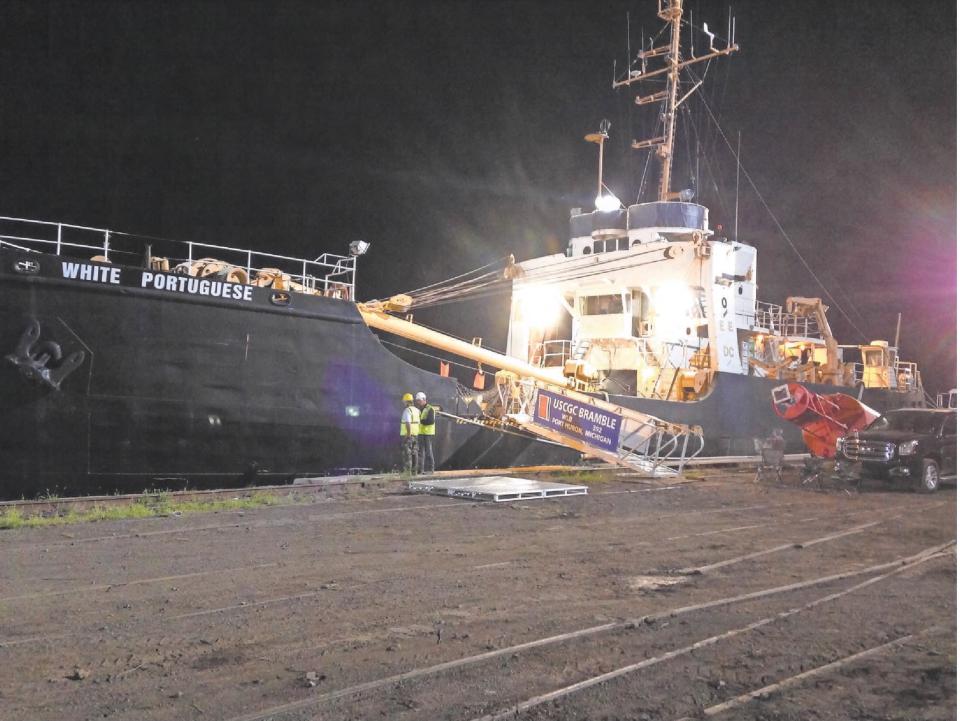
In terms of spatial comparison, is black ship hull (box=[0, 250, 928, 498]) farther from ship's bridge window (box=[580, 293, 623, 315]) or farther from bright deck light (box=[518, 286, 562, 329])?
bright deck light (box=[518, 286, 562, 329])

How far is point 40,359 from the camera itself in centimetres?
1062

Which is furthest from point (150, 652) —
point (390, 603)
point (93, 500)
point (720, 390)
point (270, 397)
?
point (720, 390)

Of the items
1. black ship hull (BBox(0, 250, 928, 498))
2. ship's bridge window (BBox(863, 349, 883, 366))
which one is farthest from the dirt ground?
ship's bridge window (BBox(863, 349, 883, 366))

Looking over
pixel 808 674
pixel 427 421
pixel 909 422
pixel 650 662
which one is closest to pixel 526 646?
pixel 650 662

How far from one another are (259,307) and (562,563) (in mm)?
7186

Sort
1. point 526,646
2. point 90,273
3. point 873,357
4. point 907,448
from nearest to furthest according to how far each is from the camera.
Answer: point 526,646
point 90,273
point 907,448
point 873,357

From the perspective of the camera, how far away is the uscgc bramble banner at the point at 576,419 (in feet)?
48.6

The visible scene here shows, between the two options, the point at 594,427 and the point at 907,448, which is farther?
the point at 594,427

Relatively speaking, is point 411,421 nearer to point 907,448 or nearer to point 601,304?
point 907,448

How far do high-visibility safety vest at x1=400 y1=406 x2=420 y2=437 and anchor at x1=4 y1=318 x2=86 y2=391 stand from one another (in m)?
4.91

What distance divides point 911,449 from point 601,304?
8.55 m

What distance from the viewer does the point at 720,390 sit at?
62.5ft

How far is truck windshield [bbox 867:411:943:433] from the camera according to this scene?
1416 centimetres

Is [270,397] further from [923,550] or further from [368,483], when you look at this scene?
[923,550]
